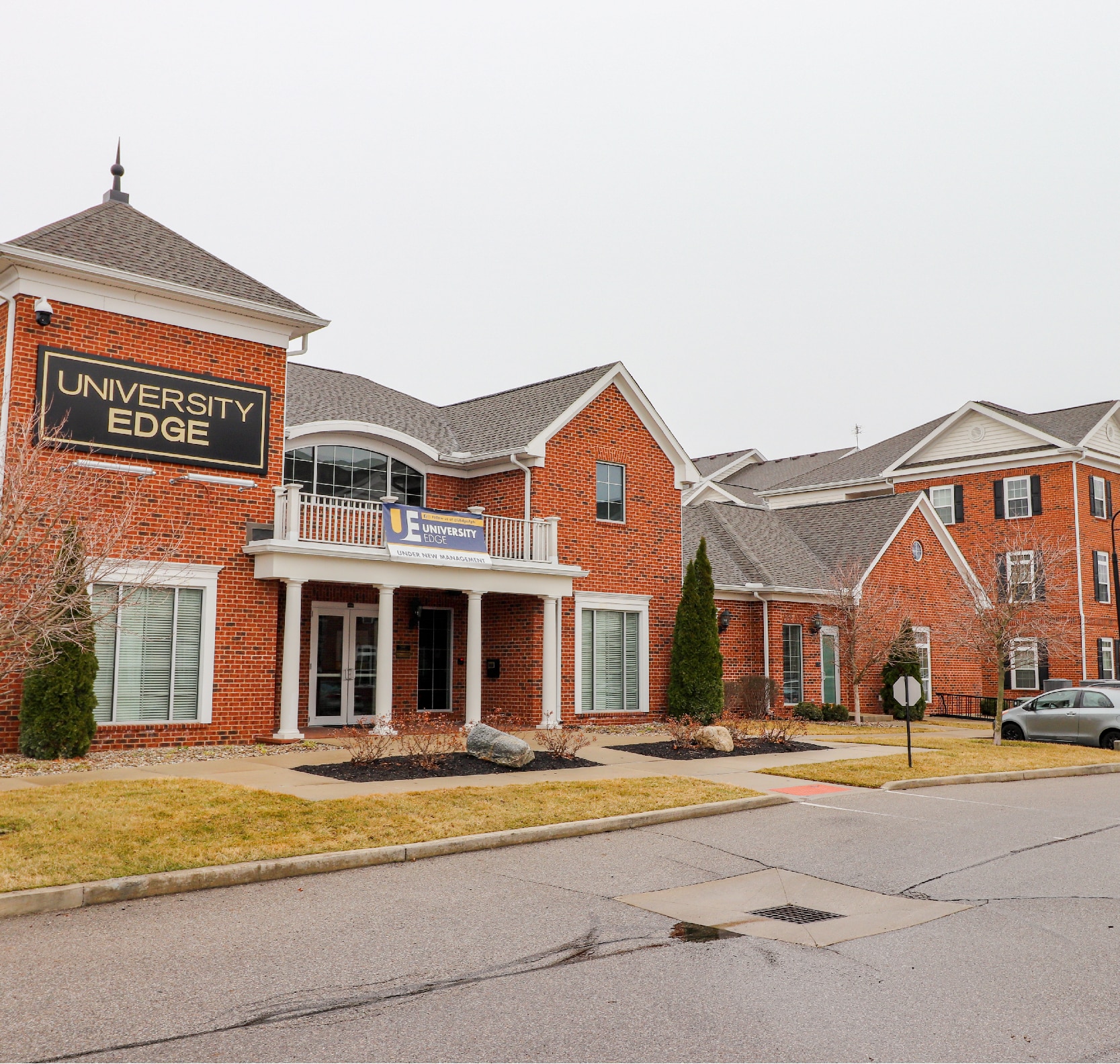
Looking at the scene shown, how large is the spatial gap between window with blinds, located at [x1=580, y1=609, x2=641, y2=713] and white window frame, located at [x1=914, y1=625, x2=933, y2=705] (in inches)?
435

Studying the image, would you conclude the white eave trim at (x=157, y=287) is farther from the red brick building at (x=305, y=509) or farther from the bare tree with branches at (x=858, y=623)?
the bare tree with branches at (x=858, y=623)

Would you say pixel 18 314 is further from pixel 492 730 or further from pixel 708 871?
pixel 708 871

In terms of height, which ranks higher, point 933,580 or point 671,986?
point 933,580

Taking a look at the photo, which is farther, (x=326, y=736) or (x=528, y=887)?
(x=326, y=736)

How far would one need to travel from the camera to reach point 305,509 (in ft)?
62.0

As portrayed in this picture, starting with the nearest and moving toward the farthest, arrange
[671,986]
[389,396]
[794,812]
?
[671,986]
[794,812]
[389,396]

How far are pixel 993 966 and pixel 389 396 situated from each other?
2124cm

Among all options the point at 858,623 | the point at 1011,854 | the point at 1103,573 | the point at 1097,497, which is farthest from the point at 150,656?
the point at 1103,573

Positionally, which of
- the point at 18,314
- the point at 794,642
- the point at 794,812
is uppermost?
the point at 18,314

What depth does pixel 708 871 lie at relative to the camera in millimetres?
9266

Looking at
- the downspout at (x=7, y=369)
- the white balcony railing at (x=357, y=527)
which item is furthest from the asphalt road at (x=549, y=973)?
the downspout at (x=7, y=369)

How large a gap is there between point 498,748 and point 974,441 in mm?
29157

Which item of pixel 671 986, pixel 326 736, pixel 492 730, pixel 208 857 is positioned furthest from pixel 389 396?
pixel 671 986

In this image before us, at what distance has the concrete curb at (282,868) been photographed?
7.56 m
